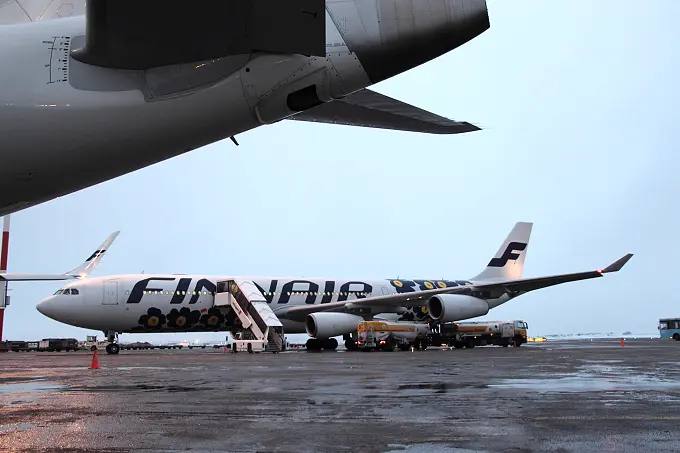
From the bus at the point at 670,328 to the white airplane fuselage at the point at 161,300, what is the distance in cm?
3953

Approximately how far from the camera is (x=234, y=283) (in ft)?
121

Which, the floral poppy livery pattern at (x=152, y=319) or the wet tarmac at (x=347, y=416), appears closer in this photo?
the wet tarmac at (x=347, y=416)

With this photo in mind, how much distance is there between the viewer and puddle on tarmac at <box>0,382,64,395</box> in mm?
11391

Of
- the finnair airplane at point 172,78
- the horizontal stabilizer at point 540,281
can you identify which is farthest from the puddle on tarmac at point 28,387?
the horizontal stabilizer at point 540,281

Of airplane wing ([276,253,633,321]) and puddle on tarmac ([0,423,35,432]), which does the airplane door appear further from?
puddle on tarmac ([0,423,35,432])

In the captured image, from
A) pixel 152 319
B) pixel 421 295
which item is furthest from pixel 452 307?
pixel 152 319

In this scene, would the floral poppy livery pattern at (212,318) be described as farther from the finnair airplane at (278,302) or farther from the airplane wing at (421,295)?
the airplane wing at (421,295)

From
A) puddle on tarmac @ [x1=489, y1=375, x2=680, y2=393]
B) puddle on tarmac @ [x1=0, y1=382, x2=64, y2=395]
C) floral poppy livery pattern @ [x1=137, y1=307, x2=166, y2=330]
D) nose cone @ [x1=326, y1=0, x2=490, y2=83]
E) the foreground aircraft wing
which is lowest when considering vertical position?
puddle on tarmac @ [x1=489, y1=375, x2=680, y2=393]

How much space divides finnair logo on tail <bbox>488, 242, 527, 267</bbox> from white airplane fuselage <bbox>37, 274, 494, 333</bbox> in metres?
10.3

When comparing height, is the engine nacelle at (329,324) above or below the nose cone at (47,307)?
below

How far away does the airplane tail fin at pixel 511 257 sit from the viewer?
4796 cm

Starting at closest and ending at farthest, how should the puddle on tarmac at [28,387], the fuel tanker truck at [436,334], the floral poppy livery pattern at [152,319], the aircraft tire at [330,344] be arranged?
the puddle on tarmac at [28,387] → the floral poppy livery pattern at [152,319] → the fuel tanker truck at [436,334] → the aircraft tire at [330,344]

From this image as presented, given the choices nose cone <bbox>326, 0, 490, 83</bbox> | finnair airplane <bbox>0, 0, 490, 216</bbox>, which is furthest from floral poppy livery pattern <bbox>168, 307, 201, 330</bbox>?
nose cone <bbox>326, 0, 490, 83</bbox>

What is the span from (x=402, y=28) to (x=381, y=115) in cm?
169
